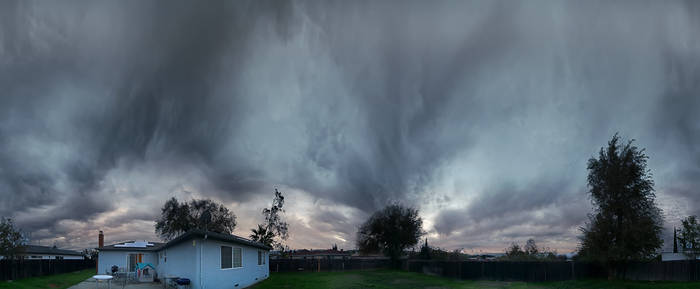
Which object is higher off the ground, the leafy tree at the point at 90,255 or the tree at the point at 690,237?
the tree at the point at 690,237

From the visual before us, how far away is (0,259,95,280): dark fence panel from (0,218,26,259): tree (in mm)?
2816

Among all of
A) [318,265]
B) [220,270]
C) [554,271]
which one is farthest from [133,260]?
[554,271]

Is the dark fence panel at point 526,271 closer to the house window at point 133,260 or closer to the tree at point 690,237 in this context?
the tree at point 690,237

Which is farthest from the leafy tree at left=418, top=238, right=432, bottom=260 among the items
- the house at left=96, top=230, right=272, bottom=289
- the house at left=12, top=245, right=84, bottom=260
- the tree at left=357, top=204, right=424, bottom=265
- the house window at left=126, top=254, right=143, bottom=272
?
the house at left=12, top=245, right=84, bottom=260

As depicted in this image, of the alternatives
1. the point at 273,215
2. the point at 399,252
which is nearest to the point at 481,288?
the point at 399,252

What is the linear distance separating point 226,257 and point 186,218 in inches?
1528

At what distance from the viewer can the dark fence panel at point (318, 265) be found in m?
43.2

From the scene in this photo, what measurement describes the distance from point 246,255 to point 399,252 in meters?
31.0

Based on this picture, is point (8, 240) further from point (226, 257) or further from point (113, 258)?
point (226, 257)

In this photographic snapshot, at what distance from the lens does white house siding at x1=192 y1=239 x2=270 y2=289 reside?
20594 millimetres

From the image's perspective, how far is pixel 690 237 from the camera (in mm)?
38344

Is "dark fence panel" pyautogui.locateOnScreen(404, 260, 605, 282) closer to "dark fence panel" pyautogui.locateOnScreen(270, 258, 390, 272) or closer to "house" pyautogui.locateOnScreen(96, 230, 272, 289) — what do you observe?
"house" pyautogui.locateOnScreen(96, 230, 272, 289)

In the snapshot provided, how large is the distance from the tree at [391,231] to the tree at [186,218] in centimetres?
1891

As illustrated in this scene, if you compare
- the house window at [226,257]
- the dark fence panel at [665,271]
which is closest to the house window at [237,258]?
the house window at [226,257]
